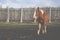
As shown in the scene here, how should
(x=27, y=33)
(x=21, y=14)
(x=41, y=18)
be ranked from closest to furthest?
(x=41, y=18)
(x=27, y=33)
(x=21, y=14)

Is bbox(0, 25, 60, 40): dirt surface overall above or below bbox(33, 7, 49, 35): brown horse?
below

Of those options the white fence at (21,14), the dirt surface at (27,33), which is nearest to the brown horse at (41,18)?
the dirt surface at (27,33)

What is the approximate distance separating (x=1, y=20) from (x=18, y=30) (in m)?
0.31

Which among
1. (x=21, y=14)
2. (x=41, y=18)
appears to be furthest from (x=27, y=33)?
(x=21, y=14)

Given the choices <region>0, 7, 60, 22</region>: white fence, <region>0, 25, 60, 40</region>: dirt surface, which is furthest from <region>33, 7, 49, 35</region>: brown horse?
<region>0, 7, 60, 22</region>: white fence

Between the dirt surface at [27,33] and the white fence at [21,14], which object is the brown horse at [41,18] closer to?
the dirt surface at [27,33]

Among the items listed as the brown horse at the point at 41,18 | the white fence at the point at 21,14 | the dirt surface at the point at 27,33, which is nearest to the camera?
the brown horse at the point at 41,18

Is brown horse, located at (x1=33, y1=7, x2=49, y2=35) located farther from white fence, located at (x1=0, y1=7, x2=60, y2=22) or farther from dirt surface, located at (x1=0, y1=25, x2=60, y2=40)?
white fence, located at (x1=0, y1=7, x2=60, y2=22)

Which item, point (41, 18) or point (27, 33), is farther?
point (27, 33)

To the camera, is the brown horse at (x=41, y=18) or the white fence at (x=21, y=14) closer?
the brown horse at (x=41, y=18)

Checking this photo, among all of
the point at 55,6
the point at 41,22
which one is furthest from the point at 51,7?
the point at 41,22

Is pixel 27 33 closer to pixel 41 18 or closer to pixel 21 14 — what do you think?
pixel 41 18

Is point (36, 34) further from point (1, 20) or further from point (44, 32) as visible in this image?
point (1, 20)

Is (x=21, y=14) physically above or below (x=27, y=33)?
above
